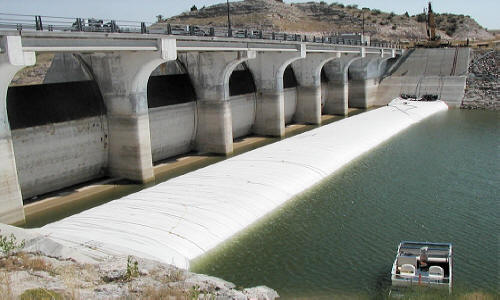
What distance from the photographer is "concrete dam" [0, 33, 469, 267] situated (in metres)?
19.1

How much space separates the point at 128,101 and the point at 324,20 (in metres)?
93.6

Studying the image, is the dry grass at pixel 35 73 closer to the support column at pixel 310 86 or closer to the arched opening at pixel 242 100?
the arched opening at pixel 242 100

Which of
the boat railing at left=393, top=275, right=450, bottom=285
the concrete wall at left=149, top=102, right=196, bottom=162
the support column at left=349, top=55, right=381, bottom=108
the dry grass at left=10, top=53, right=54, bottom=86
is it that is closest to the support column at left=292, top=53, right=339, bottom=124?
the support column at left=349, top=55, right=381, bottom=108

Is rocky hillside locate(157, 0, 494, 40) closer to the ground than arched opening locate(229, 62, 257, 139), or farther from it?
farther from it

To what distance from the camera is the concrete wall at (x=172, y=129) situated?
3197 cm

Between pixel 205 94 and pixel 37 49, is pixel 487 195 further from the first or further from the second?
pixel 37 49

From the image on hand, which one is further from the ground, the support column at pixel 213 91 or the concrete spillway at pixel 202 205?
the support column at pixel 213 91

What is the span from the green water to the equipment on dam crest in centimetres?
58

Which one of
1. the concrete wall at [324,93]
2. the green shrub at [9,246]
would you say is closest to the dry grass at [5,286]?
the green shrub at [9,246]

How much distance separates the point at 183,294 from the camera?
37.0 ft

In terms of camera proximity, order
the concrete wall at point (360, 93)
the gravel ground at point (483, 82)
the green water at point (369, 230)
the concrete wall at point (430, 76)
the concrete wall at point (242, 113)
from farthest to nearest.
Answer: the concrete wall at point (360, 93) → the concrete wall at point (430, 76) → the gravel ground at point (483, 82) → the concrete wall at point (242, 113) → the green water at point (369, 230)

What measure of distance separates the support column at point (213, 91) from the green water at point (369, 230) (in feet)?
32.9

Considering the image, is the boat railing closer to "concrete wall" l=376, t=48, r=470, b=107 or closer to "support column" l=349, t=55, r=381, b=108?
"support column" l=349, t=55, r=381, b=108

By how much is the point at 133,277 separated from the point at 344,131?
97.0 ft
